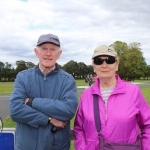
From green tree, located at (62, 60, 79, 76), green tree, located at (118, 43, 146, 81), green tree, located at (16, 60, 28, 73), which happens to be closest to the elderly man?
green tree, located at (118, 43, 146, 81)

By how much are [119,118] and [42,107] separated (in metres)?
0.84

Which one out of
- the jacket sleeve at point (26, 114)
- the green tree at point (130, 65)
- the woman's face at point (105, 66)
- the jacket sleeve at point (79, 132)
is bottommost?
the jacket sleeve at point (79, 132)

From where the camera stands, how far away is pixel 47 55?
3076mm

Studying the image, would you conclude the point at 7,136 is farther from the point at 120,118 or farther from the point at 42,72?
the point at 120,118

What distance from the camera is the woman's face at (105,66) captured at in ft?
9.83

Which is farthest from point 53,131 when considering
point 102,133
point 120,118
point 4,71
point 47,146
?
point 4,71

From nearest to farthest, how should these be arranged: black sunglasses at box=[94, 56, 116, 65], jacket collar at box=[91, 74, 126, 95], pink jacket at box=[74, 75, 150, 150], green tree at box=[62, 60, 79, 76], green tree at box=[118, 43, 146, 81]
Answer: pink jacket at box=[74, 75, 150, 150]
jacket collar at box=[91, 74, 126, 95]
black sunglasses at box=[94, 56, 116, 65]
green tree at box=[118, 43, 146, 81]
green tree at box=[62, 60, 79, 76]

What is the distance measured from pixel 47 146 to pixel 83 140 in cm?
41

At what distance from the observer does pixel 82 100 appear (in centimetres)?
305

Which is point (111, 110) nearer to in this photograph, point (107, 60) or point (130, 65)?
point (107, 60)

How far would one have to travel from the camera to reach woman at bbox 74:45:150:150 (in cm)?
278

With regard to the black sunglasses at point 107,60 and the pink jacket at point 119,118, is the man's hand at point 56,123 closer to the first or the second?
the pink jacket at point 119,118

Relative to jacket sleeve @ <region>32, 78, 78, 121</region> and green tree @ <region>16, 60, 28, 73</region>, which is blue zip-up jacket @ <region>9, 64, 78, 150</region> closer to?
jacket sleeve @ <region>32, 78, 78, 121</region>

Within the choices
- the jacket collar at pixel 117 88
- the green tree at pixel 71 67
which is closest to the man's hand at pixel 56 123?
the jacket collar at pixel 117 88
